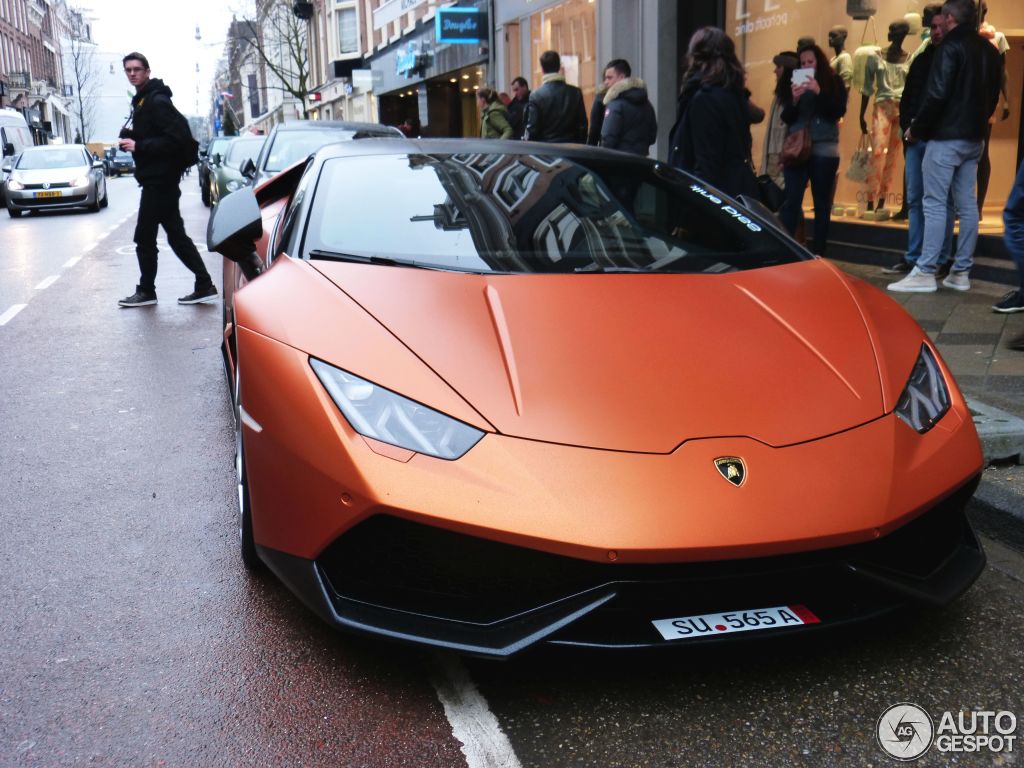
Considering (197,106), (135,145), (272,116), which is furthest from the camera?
(197,106)

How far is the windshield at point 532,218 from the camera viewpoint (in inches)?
126

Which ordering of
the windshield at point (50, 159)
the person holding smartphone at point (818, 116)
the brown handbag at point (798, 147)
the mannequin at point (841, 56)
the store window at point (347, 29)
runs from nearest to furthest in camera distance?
the brown handbag at point (798, 147) < the person holding smartphone at point (818, 116) < the mannequin at point (841, 56) < the windshield at point (50, 159) < the store window at point (347, 29)

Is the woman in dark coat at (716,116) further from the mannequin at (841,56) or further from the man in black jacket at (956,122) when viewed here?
the mannequin at (841,56)

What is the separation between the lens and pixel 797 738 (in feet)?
7.24

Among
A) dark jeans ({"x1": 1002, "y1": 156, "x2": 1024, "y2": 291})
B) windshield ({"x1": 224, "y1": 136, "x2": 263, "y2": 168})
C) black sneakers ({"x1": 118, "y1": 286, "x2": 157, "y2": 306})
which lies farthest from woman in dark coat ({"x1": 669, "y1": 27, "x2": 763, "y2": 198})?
windshield ({"x1": 224, "y1": 136, "x2": 263, "y2": 168})

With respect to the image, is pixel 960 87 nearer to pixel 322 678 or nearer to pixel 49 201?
pixel 322 678

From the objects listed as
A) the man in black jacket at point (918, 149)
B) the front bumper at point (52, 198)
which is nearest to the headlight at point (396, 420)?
the man in black jacket at point (918, 149)

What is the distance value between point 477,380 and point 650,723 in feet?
2.82

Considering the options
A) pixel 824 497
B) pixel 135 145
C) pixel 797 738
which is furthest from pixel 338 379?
pixel 135 145

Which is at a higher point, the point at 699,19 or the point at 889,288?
the point at 699,19

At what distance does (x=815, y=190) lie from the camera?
337 inches

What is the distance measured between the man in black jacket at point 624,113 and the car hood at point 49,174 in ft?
49.8

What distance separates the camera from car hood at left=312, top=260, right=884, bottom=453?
7.80 ft

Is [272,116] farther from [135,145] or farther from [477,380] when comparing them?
[477,380]
